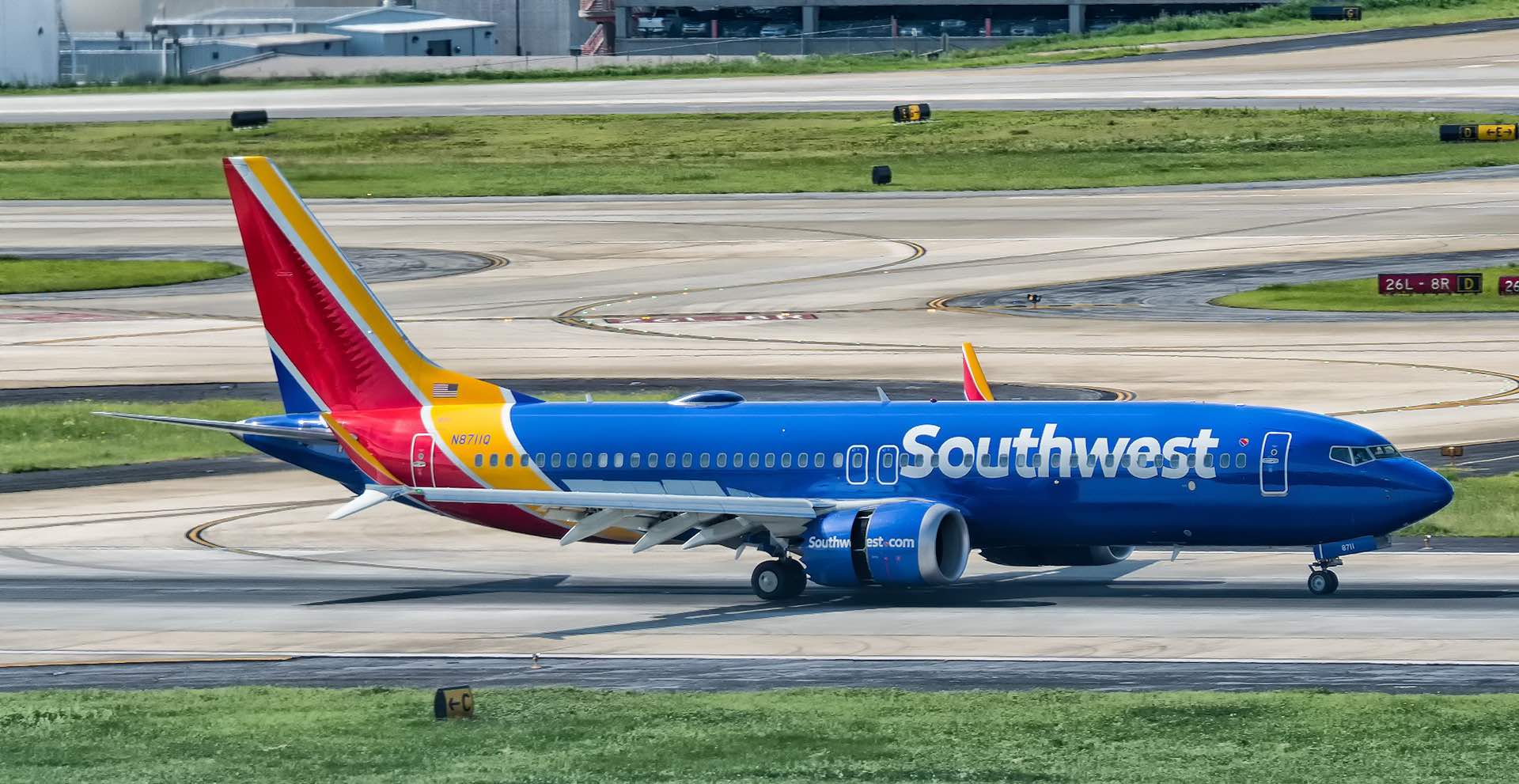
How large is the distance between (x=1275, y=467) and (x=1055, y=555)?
5.28 m

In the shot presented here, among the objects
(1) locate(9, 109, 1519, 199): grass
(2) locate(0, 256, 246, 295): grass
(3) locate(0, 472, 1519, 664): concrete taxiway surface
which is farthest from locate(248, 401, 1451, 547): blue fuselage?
(1) locate(9, 109, 1519, 199): grass

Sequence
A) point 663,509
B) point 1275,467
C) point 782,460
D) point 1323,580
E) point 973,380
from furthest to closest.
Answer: point 973,380
point 782,460
point 663,509
point 1323,580
point 1275,467

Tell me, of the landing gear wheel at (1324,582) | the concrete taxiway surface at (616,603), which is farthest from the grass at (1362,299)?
the landing gear wheel at (1324,582)

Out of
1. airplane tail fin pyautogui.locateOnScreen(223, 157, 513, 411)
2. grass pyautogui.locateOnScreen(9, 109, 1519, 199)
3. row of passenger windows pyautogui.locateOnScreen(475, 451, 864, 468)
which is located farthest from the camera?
grass pyautogui.locateOnScreen(9, 109, 1519, 199)

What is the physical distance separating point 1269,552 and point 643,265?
66.0 m

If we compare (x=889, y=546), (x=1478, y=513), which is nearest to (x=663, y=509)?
(x=889, y=546)

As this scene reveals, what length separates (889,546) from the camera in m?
42.4

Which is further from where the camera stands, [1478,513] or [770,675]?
[1478,513]

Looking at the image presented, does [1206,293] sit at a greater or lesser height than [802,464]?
lesser

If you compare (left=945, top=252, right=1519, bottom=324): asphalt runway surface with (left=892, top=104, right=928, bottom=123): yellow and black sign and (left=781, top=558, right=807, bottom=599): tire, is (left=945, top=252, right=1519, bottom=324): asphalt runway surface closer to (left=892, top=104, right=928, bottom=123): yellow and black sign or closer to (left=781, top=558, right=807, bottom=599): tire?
(left=781, top=558, right=807, bottom=599): tire

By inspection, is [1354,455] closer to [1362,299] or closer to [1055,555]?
[1055,555]

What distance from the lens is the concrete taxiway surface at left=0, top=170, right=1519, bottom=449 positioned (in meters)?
76.8

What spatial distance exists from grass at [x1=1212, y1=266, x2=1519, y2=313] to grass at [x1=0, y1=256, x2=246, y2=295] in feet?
166

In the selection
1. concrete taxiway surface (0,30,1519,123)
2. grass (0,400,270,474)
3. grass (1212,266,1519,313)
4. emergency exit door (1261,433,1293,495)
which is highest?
concrete taxiway surface (0,30,1519,123)
